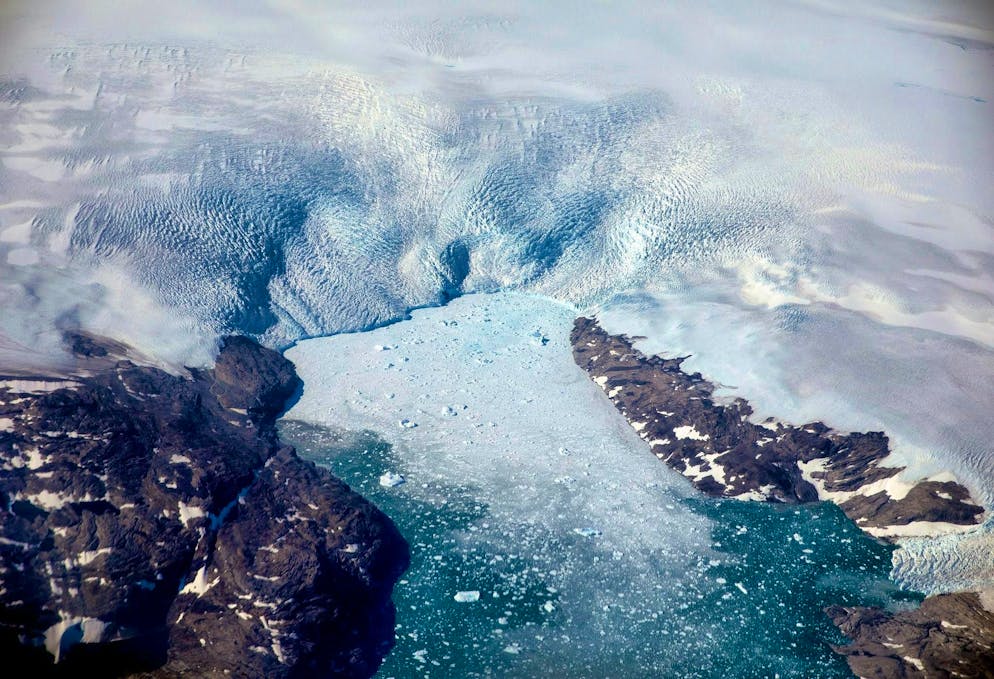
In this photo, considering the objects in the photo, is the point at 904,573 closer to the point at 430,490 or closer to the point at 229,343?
the point at 430,490

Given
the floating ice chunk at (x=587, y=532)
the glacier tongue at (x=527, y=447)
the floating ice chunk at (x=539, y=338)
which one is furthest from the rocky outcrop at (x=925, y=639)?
the floating ice chunk at (x=539, y=338)

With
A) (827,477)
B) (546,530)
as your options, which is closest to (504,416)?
(546,530)

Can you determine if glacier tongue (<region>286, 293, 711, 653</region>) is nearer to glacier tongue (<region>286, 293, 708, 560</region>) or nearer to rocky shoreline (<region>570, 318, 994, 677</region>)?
glacier tongue (<region>286, 293, 708, 560</region>)

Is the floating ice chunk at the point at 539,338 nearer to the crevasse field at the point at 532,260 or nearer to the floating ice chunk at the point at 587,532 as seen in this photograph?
the crevasse field at the point at 532,260

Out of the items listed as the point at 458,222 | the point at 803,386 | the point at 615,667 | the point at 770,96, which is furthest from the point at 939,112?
the point at 615,667

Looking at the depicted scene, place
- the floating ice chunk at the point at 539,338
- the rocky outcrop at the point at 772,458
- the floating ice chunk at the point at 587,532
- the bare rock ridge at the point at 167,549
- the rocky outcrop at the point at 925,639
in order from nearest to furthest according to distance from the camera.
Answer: the bare rock ridge at the point at 167,549
the rocky outcrop at the point at 925,639
the floating ice chunk at the point at 587,532
the rocky outcrop at the point at 772,458
the floating ice chunk at the point at 539,338
